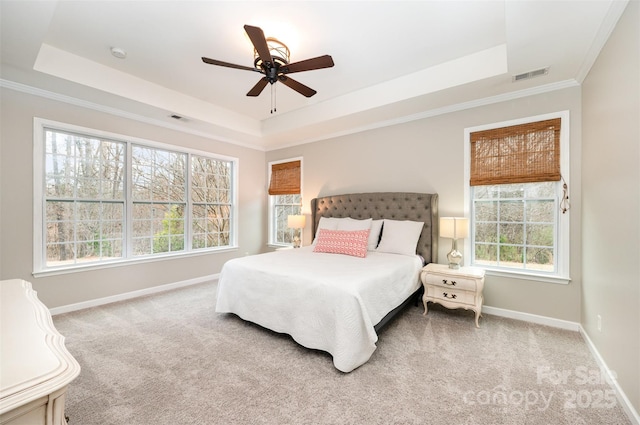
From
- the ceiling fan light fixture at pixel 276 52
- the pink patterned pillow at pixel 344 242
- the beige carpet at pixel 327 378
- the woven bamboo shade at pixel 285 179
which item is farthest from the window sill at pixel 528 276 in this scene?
the woven bamboo shade at pixel 285 179

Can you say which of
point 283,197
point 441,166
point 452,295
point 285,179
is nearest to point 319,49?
point 441,166

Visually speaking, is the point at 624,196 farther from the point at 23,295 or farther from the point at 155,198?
the point at 155,198

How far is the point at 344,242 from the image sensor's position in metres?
3.48

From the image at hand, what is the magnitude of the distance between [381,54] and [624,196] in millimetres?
2349

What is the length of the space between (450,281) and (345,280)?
4.61 feet

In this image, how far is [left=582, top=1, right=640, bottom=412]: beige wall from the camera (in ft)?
5.35

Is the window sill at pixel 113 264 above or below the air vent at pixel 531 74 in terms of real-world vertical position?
below

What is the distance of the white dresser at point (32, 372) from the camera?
630 mm

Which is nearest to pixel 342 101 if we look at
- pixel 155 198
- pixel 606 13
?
pixel 606 13

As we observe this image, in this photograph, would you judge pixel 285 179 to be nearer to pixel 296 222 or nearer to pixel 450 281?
pixel 296 222

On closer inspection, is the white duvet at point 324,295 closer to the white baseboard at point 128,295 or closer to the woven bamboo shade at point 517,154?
the woven bamboo shade at point 517,154

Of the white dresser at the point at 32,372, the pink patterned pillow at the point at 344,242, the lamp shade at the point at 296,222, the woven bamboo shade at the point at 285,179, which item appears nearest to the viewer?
the white dresser at the point at 32,372

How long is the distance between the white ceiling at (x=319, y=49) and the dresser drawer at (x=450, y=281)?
2.11m

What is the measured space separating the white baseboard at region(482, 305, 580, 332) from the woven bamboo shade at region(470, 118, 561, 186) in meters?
1.51
